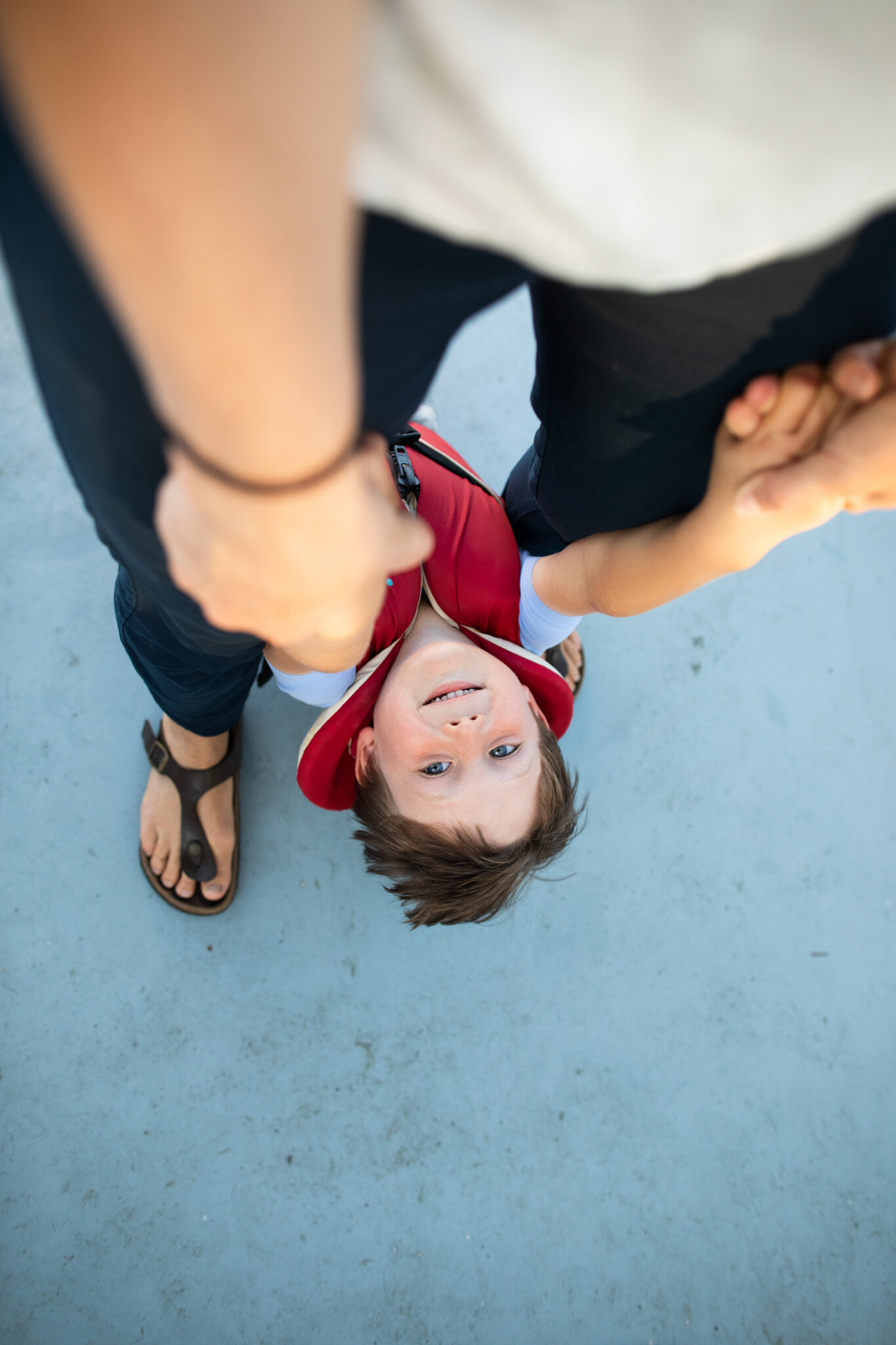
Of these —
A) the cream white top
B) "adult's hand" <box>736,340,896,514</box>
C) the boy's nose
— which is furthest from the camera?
the boy's nose

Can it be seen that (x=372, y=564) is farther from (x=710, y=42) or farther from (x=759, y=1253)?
(x=759, y=1253)

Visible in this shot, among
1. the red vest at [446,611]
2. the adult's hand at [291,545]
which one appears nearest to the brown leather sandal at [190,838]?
the red vest at [446,611]

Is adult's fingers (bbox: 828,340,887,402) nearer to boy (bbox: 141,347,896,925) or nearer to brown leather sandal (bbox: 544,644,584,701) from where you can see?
boy (bbox: 141,347,896,925)

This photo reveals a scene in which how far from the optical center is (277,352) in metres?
0.26

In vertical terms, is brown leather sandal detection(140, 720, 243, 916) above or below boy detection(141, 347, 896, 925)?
below

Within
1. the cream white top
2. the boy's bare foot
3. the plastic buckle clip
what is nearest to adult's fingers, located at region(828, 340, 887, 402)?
the cream white top

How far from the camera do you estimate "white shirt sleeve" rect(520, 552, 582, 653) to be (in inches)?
37.3

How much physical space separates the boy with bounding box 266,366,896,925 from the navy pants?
152mm

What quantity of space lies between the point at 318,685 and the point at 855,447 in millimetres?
636

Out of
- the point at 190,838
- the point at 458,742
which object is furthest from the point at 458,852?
the point at 190,838

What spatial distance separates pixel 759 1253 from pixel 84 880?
3.81ft

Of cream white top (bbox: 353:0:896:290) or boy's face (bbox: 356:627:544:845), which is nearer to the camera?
cream white top (bbox: 353:0:896:290)

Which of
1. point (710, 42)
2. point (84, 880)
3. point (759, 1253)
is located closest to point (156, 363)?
point (710, 42)

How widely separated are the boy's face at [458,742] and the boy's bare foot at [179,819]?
1.11ft
